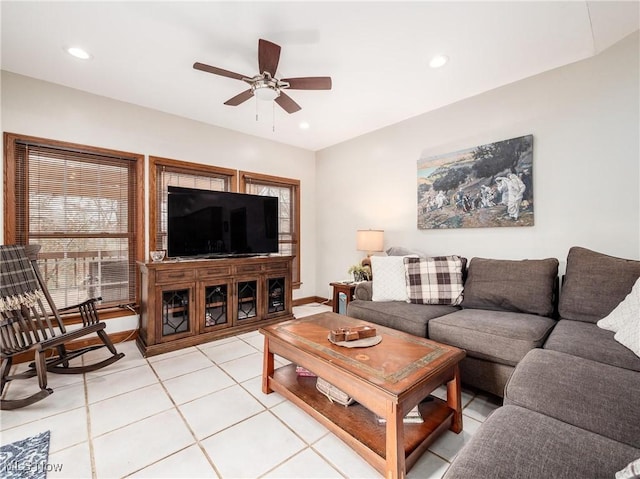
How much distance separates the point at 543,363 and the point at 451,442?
667 mm

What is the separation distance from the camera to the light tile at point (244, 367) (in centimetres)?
242

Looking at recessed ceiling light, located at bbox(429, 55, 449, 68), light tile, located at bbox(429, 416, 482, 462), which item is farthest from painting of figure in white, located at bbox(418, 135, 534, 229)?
light tile, located at bbox(429, 416, 482, 462)

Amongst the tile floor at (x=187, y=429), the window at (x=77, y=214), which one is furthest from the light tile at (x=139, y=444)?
the window at (x=77, y=214)

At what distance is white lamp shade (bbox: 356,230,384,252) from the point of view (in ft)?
12.2

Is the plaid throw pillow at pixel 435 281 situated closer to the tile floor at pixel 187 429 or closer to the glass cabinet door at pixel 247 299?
the tile floor at pixel 187 429

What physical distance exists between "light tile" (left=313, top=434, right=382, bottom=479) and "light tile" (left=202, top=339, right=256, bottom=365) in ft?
4.62

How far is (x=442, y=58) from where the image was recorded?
238cm

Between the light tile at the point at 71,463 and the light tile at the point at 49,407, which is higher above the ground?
the light tile at the point at 49,407

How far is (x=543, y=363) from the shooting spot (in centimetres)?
145

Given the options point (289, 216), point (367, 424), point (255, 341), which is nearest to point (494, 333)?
point (367, 424)

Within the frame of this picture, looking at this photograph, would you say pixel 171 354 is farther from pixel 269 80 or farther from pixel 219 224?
pixel 269 80

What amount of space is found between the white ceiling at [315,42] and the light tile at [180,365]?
2.62 metres

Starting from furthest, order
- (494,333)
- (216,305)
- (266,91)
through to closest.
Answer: (216,305) < (266,91) < (494,333)

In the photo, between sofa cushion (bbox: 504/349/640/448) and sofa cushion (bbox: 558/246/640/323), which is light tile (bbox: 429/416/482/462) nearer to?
sofa cushion (bbox: 504/349/640/448)
